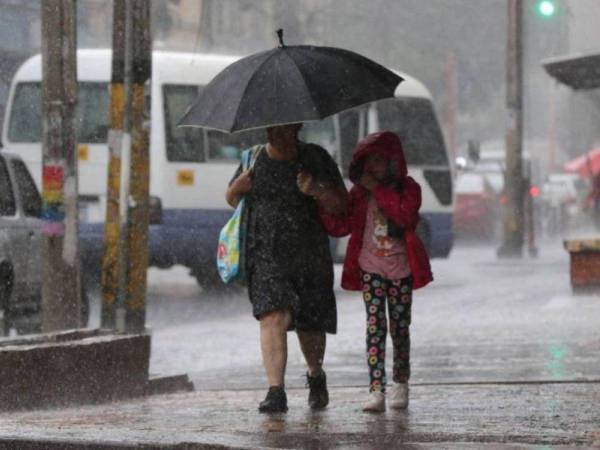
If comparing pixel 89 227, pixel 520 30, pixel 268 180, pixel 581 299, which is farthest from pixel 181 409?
pixel 520 30

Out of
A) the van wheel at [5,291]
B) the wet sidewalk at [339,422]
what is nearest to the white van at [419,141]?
the van wheel at [5,291]

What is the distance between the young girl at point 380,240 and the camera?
8742mm

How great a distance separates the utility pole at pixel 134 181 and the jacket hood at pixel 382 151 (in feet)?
10.5

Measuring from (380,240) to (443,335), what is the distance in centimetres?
657

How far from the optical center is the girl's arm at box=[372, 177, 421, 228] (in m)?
8.69

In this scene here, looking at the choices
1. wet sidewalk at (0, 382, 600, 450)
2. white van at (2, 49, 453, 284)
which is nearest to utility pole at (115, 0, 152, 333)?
wet sidewalk at (0, 382, 600, 450)

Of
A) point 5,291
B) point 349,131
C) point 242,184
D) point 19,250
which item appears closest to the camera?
point 242,184

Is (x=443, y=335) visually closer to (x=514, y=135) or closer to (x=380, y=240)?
(x=380, y=240)

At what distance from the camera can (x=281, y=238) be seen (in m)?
8.73

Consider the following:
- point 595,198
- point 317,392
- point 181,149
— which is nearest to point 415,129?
point 595,198

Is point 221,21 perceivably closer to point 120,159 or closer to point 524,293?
point 524,293

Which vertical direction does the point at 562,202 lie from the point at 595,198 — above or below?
below

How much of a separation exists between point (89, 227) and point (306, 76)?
1296cm

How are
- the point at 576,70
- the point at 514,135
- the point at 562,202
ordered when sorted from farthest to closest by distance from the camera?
the point at 562,202
the point at 514,135
the point at 576,70
